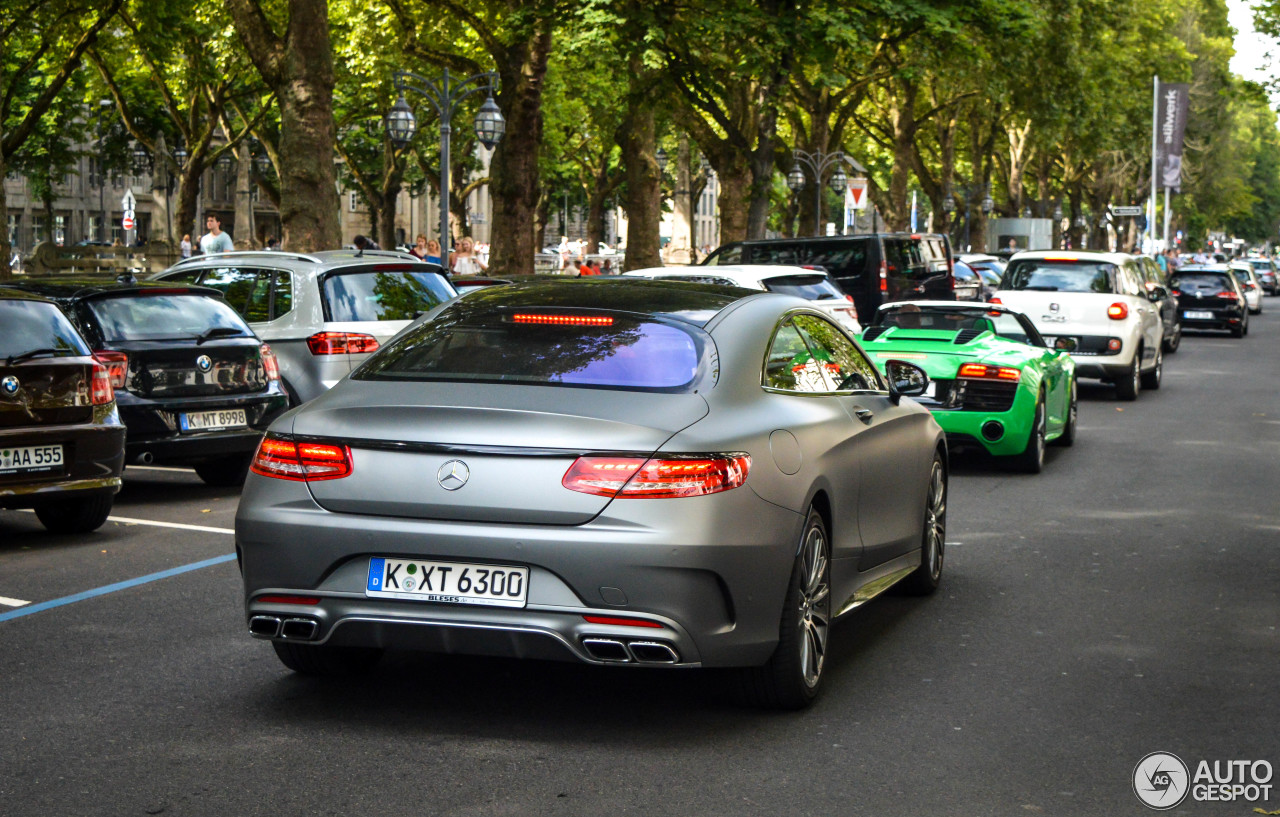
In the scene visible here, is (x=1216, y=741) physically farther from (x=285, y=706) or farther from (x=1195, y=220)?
(x=1195, y=220)

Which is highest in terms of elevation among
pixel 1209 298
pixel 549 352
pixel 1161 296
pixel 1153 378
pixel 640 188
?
pixel 640 188

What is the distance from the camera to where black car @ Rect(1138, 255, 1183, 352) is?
22.7 m

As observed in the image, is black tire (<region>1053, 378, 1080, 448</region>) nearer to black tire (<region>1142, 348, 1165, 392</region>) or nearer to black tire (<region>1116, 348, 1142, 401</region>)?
black tire (<region>1116, 348, 1142, 401</region>)

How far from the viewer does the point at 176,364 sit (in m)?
11.5

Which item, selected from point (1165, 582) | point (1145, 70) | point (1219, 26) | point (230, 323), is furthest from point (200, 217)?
point (1165, 582)

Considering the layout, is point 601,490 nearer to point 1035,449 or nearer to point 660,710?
point 660,710

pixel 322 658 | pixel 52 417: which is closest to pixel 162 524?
pixel 52 417

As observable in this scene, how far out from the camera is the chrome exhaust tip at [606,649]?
5.21m

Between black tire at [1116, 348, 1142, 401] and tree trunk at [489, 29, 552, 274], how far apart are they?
33.3ft

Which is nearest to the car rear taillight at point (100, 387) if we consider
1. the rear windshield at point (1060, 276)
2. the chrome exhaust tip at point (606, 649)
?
the chrome exhaust tip at point (606, 649)

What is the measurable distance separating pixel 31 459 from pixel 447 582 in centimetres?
494

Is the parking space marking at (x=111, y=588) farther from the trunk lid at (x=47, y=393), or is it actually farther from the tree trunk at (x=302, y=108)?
the tree trunk at (x=302, y=108)

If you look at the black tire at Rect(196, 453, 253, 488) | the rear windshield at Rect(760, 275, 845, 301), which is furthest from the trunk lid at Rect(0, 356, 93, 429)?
the rear windshield at Rect(760, 275, 845, 301)

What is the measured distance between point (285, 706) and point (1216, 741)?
10.1 feet
